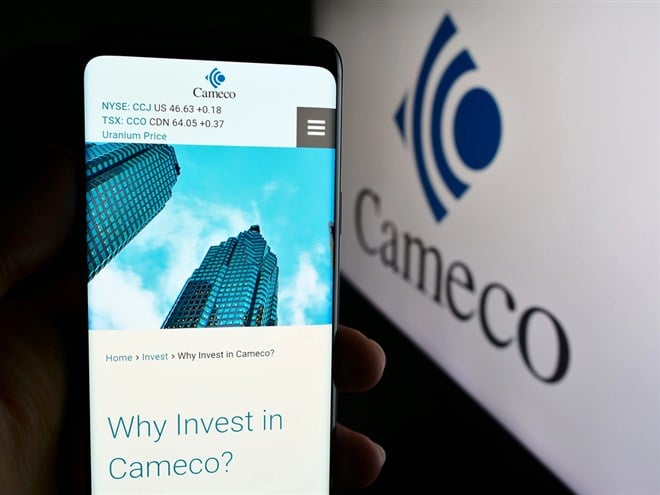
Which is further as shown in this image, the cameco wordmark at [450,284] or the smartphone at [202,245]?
the cameco wordmark at [450,284]

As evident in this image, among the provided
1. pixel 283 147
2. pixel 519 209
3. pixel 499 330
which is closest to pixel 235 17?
pixel 519 209

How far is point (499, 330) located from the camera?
1326 mm

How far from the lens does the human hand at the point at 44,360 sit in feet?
1.86

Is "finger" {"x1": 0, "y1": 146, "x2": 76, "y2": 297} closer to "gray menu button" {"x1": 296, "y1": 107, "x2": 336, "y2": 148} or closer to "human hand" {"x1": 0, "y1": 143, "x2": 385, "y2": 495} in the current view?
"human hand" {"x1": 0, "y1": 143, "x2": 385, "y2": 495}

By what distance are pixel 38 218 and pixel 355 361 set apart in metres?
0.37

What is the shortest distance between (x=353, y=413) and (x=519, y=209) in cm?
73

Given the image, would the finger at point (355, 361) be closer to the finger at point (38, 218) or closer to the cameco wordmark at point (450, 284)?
the finger at point (38, 218)

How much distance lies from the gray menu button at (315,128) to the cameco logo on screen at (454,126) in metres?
0.76

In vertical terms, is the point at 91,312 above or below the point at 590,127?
below

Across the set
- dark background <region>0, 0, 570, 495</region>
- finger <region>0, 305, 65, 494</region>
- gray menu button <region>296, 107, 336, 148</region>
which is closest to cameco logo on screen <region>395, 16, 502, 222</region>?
dark background <region>0, 0, 570, 495</region>

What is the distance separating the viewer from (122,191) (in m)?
0.59

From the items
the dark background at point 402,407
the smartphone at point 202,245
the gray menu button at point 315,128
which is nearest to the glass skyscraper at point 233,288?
the smartphone at point 202,245

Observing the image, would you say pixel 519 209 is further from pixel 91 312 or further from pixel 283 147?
pixel 91 312

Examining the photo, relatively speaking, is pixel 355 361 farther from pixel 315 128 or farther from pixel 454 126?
pixel 454 126
